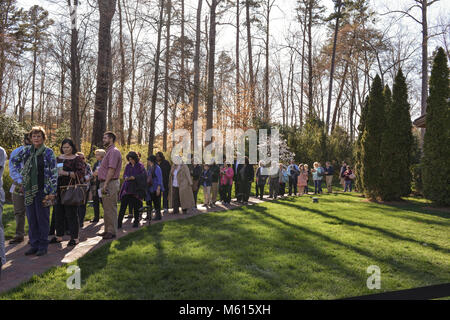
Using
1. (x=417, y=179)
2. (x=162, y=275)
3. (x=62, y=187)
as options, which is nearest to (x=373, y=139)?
(x=417, y=179)

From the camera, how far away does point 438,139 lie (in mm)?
12320

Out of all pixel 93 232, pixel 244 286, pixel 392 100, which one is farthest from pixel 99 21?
pixel 392 100

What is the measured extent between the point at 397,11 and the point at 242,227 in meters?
21.3

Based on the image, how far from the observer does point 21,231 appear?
6.09 metres

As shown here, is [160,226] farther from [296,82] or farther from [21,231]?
[296,82]

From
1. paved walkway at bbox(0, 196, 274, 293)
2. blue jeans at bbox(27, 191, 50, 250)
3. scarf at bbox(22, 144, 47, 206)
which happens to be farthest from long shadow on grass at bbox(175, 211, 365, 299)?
scarf at bbox(22, 144, 47, 206)

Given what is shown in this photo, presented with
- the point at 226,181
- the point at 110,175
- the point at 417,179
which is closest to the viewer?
the point at 110,175

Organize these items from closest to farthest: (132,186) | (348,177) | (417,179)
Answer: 1. (132,186)
2. (417,179)
3. (348,177)

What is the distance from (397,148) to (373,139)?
1.06 metres

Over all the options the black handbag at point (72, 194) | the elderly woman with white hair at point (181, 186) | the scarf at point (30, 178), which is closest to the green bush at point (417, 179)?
the elderly woman with white hair at point (181, 186)

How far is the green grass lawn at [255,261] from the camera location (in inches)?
150

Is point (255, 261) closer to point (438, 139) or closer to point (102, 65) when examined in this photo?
point (102, 65)

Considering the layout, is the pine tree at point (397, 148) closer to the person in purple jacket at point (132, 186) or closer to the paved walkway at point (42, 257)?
the person in purple jacket at point (132, 186)
